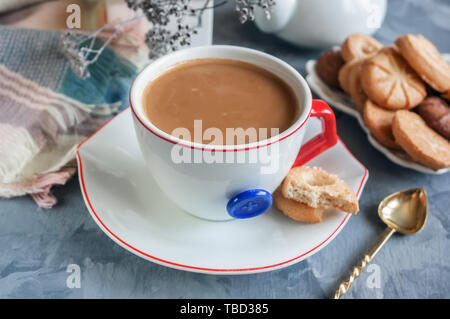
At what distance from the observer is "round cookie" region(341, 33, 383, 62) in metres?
1.71

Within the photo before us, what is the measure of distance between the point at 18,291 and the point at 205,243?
46cm

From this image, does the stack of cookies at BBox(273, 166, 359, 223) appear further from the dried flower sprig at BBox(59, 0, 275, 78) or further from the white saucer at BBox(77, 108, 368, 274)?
the dried flower sprig at BBox(59, 0, 275, 78)

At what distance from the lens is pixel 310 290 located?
116 centimetres

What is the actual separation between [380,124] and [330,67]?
0.34 meters

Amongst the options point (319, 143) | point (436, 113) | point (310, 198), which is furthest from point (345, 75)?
point (310, 198)

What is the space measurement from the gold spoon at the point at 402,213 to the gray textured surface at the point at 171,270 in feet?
0.09

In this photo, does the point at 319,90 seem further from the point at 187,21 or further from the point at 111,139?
the point at 111,139

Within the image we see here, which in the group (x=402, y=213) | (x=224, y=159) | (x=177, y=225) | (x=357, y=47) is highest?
(x=224, y=159)

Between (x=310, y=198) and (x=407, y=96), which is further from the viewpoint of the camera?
(x=407, y=96)

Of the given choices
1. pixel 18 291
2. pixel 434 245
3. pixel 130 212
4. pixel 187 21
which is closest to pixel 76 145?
pixel 130 212

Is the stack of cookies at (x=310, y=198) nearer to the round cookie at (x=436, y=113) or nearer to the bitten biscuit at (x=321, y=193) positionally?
the bitten biscuit at (x=321, y=193)

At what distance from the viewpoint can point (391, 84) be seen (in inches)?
60.7

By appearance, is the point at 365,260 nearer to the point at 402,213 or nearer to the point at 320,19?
the point at 402,213

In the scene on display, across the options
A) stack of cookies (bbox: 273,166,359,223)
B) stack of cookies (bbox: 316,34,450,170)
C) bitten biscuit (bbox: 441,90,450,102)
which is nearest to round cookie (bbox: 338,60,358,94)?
stack of cookies (bbox: 316,34,450,170)
